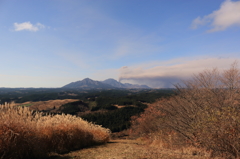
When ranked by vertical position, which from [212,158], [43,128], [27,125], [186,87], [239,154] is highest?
[186,87]

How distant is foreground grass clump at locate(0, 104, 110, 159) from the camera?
193 inches

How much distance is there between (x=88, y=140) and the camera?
9.65 metres

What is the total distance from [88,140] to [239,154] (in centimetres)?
832

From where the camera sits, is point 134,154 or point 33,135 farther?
point 134,154

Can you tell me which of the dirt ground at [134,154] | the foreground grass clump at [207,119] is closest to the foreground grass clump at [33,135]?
the dirt ground at [134,154]

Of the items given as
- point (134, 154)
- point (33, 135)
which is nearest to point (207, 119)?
point (134, 154)

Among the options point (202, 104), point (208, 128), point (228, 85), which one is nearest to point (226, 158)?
point (208, 128)

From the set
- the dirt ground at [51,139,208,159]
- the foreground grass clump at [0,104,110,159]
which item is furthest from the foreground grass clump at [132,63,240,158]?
the foreground grass clump at [0,104,110,159]

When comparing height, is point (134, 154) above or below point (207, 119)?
below

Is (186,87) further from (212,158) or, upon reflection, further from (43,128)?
(43,128)

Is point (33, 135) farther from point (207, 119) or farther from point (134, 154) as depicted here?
point (207, 119)

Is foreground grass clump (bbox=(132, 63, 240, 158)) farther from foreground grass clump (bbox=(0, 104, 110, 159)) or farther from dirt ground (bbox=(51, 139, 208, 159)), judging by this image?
foreground grass clump (bbox=(0, 104, 110, 159))

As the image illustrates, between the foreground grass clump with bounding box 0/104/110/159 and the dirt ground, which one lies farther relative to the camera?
the dirt ground

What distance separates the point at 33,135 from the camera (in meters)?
5.74
